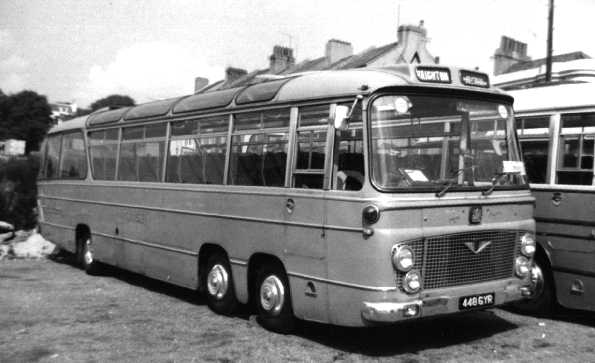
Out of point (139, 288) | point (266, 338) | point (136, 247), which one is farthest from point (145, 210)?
point (266, 338)

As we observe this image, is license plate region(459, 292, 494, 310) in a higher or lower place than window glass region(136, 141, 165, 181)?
lower

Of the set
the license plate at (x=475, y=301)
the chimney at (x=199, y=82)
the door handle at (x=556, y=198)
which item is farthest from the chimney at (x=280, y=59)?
the license plate at (x=475, y=301)

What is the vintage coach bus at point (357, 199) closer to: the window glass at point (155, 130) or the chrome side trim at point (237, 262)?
the chrome side trim at point (237, 262)

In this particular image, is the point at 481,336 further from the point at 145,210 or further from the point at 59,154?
the point at 59,154

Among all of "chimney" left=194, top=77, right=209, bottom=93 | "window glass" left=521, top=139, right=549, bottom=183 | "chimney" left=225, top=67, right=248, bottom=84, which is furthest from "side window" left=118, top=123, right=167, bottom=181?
"chimney" left=194, top=77, right=209, bottom=93

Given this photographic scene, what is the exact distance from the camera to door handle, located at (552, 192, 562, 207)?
28.0 ft

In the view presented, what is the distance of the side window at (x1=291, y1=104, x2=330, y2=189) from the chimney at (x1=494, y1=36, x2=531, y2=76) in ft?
99.1

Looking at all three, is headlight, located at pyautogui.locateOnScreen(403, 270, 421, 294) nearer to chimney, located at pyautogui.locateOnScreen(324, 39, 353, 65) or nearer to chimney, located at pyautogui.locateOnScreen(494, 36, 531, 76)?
chimney, located at pyautogui.locateOnScreen(494, 36, 531, 76)

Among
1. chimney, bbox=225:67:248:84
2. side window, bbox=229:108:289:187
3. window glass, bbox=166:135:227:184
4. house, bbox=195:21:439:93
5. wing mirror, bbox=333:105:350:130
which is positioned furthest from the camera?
chimney, bbox=225:67:248:84

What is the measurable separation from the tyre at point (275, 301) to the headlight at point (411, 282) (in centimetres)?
164

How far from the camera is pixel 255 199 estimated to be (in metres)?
8.31

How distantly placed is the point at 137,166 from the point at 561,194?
6.65 metres

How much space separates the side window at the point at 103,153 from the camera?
40.5ft

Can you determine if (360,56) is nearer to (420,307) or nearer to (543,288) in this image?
(543,288)
